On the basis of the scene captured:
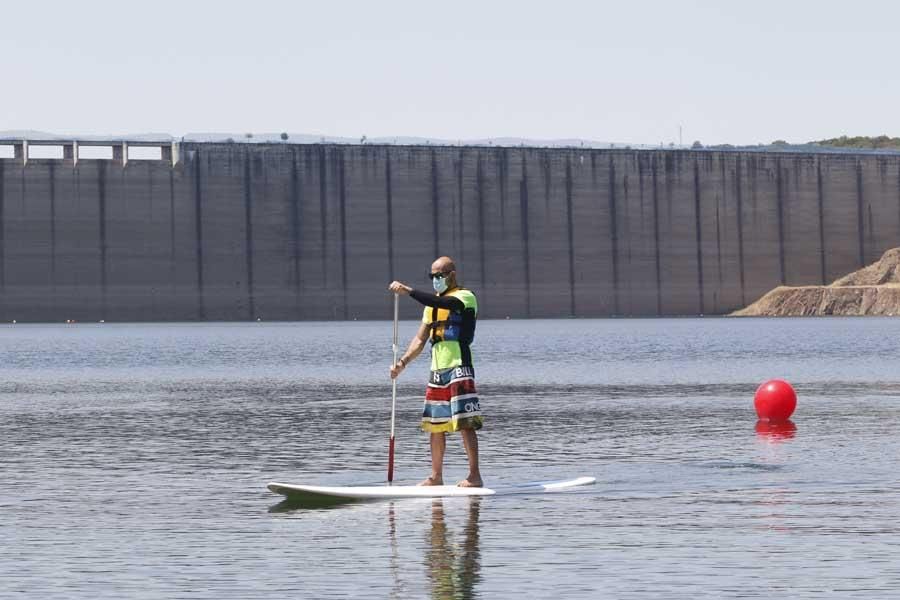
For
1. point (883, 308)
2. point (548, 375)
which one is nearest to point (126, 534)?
point (548, 375)

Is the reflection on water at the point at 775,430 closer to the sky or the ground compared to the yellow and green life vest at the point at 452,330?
closer to the ground

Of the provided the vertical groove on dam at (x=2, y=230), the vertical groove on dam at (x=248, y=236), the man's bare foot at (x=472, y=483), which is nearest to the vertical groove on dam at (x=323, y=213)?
the vertical groove on dam at (x=248, y=236)

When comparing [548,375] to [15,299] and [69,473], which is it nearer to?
[69,473]

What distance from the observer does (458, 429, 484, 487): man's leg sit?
18766 mm

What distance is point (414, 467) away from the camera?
23797 mm

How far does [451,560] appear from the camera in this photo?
48.1ft

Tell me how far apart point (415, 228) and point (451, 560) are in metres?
133

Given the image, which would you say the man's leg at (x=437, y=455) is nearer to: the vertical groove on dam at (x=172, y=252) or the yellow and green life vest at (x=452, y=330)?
the yellow and green life vest at (x=452, y=330)

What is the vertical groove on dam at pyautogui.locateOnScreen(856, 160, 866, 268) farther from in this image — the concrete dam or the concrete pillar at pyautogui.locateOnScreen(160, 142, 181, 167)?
the concrete pillar at pyautogui.locateOnScreen(160, 142, 181, 167)

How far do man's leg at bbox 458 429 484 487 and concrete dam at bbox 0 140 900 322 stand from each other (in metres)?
123

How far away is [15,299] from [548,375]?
8973 cm

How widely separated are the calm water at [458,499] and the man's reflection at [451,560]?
0.03m

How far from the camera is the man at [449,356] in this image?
60.1 ft

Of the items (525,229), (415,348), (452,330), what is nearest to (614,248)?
(525,229)
